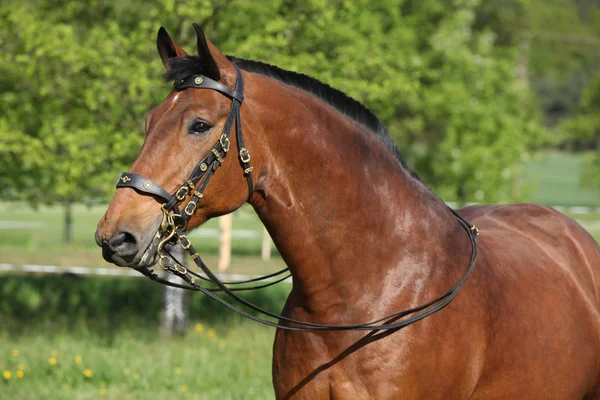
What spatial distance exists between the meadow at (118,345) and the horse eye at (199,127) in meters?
3.71

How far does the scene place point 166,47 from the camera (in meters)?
3.20

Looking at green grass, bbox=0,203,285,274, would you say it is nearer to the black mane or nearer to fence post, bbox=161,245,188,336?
fence post, bbox=161,245,188,336

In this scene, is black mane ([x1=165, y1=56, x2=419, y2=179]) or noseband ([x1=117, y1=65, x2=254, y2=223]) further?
black mane ([x1=165, y1=56, x2=419, y2=179])

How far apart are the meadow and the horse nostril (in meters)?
3.66

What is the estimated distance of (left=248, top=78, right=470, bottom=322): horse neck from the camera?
315 centimetres

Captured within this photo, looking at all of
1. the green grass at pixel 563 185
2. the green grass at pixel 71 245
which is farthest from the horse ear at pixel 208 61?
the green grass at pixel 563 185

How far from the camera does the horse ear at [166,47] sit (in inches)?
124

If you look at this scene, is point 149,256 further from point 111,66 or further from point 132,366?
point 111,66

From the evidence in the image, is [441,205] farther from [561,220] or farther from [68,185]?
[68,185]

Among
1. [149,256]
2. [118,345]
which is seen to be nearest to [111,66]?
[118,345]

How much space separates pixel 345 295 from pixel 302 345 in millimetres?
275

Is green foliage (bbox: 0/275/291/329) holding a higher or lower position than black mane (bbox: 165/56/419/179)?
lower

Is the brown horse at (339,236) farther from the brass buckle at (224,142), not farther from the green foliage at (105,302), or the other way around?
the green foliage at (105,302)

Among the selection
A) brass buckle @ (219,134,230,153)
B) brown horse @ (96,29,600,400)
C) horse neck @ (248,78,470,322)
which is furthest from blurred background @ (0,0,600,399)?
brass buckle @ (219,134,230,153)
